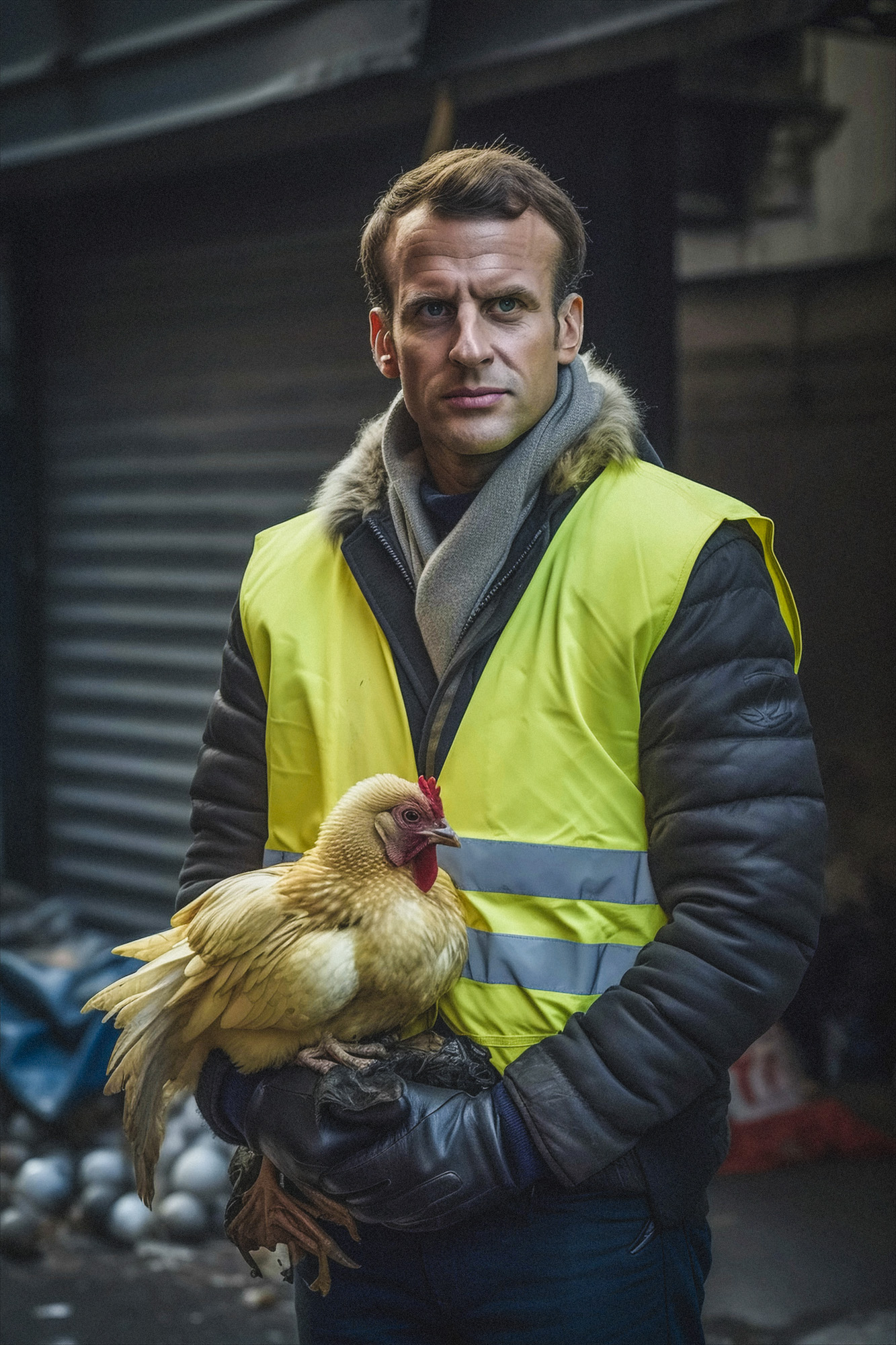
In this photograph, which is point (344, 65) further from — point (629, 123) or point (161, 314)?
point (161, 314)

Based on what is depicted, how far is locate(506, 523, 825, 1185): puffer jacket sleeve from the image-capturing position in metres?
1.87

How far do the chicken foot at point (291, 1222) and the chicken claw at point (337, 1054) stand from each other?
9.4 inches

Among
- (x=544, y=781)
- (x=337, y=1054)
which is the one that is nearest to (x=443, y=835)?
(x=544, y=781)

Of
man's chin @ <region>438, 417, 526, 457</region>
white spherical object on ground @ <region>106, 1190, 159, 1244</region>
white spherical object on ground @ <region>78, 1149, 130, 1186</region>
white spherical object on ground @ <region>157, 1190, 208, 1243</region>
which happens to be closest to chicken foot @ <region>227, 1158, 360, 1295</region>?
man's chin @ <region>438, 417, 526, 457</region>

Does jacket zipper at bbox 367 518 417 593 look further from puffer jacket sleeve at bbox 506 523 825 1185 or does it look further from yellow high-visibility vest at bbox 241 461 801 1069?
puffer jacket sleeve at bbox 506 523 825 1185

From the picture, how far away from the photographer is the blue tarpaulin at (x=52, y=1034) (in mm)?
5027

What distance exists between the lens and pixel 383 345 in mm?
2328

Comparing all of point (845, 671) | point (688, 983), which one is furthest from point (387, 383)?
point (688, 983)

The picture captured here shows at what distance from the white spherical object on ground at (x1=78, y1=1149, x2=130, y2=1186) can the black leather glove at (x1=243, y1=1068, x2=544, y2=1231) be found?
3138 mm

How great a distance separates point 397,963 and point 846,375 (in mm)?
4697

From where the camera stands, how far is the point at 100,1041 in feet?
16.5

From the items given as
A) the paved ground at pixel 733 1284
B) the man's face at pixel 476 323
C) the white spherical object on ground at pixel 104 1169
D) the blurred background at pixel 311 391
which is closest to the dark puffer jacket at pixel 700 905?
the man's face at pixel 476 323

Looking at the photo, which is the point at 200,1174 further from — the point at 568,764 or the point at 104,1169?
the point at 568,764

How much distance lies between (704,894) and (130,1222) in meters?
3.56
